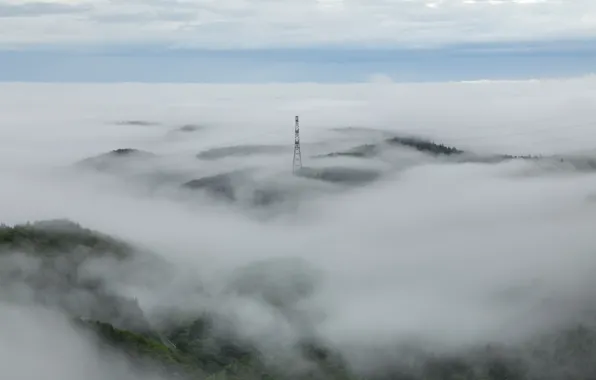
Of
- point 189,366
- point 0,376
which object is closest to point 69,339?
point 0,376

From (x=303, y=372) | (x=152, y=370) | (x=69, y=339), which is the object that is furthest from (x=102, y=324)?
(x=303, y=372)

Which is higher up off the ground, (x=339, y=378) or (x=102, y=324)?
(x=102, y=324)

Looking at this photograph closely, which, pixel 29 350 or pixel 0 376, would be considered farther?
pixel 29 350

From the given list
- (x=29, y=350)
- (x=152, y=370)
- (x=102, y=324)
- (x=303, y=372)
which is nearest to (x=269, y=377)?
(x=303, y=372)

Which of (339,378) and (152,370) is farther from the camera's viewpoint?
(339,378)

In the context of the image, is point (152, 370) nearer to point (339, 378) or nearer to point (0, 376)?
point (0, 376)

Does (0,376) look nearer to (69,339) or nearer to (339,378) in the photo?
(69,339)

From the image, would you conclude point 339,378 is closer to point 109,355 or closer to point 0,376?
point 109,355
